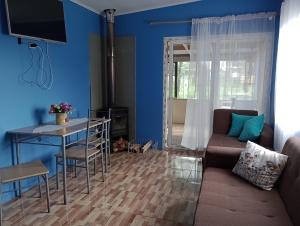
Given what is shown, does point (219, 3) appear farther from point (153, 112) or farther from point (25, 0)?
point (25, 0)

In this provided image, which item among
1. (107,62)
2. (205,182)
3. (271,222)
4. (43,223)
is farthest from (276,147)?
Result: (107,62)

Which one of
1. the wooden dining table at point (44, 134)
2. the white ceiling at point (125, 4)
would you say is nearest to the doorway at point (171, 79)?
the white ceiling at point (125, 4)

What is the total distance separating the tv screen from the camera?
8.25 feet

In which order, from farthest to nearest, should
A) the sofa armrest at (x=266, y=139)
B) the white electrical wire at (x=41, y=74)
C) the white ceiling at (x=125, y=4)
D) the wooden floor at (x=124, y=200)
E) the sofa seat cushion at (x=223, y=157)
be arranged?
the white ceiling at (x=125, y=4), the sofa armrest at (x=266, y=139), the white electrical wire at (x=41, y=74), the sofa seat cushion at (x=223, y=157), the wooden floor at (x=124, y=200)

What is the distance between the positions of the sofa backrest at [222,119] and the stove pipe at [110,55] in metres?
1.84

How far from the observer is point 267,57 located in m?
3.71

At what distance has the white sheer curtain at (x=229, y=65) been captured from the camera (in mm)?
3744

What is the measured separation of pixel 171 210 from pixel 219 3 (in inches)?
128

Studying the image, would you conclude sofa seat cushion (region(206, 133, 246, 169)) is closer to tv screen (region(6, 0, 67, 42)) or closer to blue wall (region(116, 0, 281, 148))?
blue wall (region(116, 0, 281, 148))

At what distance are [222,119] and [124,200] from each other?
6.50 feet

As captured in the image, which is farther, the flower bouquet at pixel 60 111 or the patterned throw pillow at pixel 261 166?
the flower bouquet at pixel 60 111

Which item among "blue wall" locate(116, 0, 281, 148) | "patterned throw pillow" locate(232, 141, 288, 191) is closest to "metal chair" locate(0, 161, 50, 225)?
"patterned throw pillow" locate(232, 141, 288, 191)

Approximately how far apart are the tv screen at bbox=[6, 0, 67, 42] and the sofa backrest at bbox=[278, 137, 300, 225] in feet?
9.20

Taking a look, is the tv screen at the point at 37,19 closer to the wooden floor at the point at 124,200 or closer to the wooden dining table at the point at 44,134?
the wooden dining table at the point at 44,134
